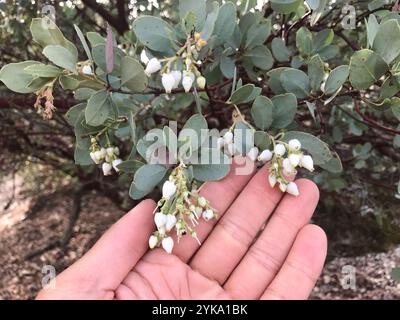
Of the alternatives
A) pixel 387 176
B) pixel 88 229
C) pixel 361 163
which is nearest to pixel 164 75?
pixel 361 163

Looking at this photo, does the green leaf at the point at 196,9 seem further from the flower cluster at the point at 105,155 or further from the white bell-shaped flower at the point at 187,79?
the flower cluster at the point at 105,155

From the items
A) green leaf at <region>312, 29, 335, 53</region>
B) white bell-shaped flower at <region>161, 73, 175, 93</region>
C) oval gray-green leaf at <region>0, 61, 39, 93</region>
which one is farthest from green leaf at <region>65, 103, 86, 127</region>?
green leaf at <region>312, 29, 335, 53</region>

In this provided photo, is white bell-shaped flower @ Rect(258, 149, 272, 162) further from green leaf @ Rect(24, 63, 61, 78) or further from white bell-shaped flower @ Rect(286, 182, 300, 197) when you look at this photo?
green leaf @ Rect(24, 63, 61, 78)

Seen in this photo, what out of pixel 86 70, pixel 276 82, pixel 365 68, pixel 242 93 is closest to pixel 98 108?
pixel 86 70

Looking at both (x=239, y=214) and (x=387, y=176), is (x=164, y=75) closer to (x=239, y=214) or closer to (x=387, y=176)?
(x=239, y=214)

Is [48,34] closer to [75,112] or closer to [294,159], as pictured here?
[75,112]

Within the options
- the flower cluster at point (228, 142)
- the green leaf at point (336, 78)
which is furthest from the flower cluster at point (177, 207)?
the green leaf at point (336, 78)
